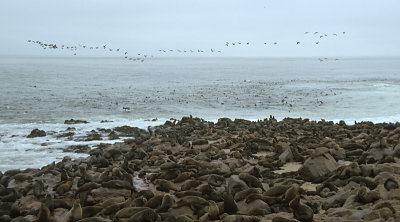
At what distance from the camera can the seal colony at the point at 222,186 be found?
7023mm

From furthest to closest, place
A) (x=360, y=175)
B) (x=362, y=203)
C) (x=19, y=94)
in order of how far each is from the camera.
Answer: (x=19, y=94) < (x=360, y=175) < (x=362, y=203)

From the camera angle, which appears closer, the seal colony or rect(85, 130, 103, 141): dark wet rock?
the seal colony

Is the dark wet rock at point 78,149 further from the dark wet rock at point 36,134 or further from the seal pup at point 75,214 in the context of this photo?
the seal pup at point 75,214

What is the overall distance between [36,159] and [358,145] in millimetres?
11520

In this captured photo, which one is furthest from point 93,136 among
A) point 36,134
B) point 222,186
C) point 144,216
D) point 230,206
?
point 230,206

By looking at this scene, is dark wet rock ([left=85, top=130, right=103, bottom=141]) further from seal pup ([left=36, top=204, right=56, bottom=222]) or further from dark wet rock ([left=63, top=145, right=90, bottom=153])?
seal pup ([left=36, top=204, right=56, bottom=222])

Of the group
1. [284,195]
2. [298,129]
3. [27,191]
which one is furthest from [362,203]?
[298,129]

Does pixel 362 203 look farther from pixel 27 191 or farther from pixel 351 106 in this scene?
pixel 351 106

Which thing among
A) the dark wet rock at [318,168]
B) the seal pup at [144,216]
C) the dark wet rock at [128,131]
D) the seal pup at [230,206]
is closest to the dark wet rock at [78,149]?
the dark wet rock at [128,131]

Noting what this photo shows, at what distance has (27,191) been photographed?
967 cm

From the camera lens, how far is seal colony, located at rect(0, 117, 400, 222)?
702cm

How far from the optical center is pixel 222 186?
28.9ft

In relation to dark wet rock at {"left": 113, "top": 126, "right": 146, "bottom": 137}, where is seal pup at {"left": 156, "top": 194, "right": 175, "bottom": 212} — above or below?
above

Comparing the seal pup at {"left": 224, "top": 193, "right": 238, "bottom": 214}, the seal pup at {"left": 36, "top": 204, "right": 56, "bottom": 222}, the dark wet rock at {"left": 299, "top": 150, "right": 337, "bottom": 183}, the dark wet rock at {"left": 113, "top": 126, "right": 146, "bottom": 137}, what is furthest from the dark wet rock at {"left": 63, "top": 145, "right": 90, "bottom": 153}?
the seal pup at {"left": 224, "top": 193, "right": 238, "bottom": 214}
